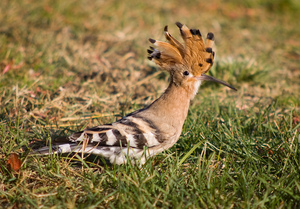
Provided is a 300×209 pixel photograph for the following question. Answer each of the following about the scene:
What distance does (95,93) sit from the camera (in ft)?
12.3

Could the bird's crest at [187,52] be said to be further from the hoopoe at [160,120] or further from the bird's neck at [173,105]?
the bird's neck at [173,105]

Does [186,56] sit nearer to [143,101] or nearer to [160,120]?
[160,120]

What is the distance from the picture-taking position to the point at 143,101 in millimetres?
3812

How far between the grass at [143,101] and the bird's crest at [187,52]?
57 cm

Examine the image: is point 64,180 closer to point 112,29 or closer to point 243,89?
point 243,89

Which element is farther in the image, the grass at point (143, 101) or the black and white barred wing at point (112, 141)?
the black and white barred wing at point (112, 141)

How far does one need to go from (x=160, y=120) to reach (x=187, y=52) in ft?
1.99

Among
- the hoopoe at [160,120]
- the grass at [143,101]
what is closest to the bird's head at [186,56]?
the hoopoe at [160,120]

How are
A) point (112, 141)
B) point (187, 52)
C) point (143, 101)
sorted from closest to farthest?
point (112, 141) < point (187, 52) < point (143, 101)

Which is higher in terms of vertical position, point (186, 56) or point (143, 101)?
point (186, 56)

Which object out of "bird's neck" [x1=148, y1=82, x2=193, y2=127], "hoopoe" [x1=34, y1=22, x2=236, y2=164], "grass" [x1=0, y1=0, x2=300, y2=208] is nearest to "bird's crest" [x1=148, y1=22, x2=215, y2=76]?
"hoopoe" [x1=34, y1=22, x2=236, y2=164]

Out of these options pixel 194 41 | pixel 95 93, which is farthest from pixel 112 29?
pixel 194 41

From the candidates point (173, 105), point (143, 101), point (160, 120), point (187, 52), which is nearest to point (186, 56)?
point (187, 52)

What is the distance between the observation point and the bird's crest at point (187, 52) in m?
2.69
